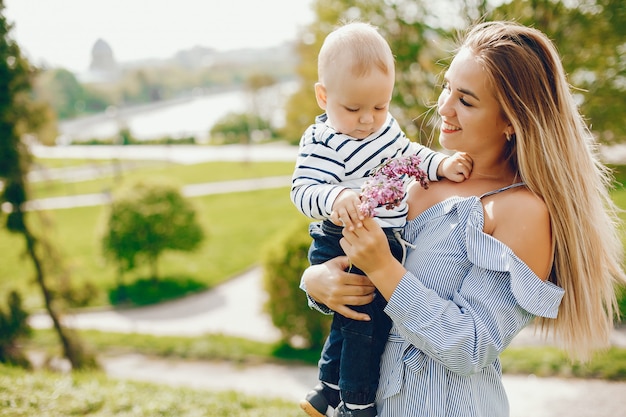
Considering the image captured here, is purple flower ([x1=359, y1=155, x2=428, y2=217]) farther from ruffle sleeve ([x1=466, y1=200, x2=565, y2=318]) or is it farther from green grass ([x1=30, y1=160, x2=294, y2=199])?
green grass ([x1=30, y1=160, x2=294, y2=199])

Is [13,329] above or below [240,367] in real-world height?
above

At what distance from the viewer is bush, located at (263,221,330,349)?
882 centimetres

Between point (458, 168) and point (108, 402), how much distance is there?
3.78 meters

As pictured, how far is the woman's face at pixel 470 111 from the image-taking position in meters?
1.73

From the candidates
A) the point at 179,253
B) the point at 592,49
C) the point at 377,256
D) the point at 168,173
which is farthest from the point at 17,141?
the point at 168,173

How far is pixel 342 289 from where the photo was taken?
1788 millimetres

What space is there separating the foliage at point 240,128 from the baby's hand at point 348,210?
5085 centimetres

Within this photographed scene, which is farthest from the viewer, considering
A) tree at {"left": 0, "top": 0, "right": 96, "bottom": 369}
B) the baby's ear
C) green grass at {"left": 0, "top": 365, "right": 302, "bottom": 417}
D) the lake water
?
the lake water

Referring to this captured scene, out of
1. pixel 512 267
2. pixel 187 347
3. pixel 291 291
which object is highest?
pixel 512 267

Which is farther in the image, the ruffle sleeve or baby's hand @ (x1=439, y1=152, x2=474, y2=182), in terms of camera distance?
baby's hand @ (x1=439, y1=152, x2=474, y2=182)

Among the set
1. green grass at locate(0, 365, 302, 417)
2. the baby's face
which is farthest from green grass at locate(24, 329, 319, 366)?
the baby's face

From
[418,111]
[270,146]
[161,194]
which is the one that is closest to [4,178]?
[418,111]

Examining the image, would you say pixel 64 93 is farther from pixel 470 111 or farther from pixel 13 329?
pixel 470 111

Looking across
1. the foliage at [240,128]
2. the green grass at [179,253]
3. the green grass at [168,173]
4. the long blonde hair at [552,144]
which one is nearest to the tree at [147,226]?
the green grass at [179,253]
